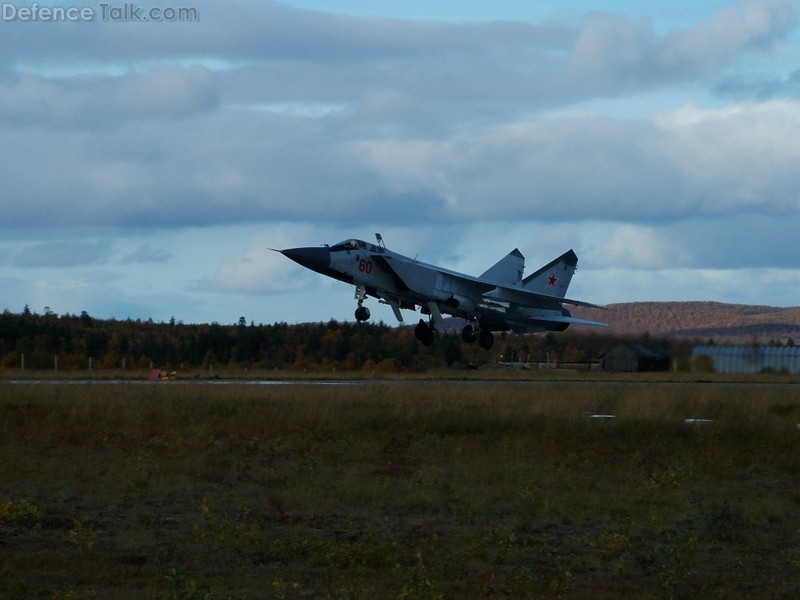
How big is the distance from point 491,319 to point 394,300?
144 inches

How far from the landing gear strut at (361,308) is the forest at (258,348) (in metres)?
12.9

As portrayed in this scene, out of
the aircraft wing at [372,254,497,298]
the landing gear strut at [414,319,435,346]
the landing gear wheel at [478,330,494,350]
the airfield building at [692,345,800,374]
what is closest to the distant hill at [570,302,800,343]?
the airfield building at [692,345,800,374]

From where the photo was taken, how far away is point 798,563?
9.95 meters

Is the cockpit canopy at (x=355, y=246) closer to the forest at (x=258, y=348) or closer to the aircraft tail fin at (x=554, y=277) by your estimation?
the aircraft tail fin at (x=554, y=277)

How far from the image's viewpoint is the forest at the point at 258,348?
5173 centimetres

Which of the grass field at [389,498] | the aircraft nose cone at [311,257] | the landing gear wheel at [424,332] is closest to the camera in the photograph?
the grass field at [389,498]

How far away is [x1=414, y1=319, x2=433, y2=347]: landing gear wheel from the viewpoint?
3143 cm

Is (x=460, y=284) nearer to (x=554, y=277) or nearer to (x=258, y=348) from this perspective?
(x=554, y=277)

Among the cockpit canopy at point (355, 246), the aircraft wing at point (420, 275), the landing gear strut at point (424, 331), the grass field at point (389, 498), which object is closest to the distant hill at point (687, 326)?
the aircraft wing at point (420, 275)

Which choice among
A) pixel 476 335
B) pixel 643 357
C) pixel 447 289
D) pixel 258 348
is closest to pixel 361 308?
pixel 447 289

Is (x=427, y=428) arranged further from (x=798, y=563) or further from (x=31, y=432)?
(x=798, y=563)

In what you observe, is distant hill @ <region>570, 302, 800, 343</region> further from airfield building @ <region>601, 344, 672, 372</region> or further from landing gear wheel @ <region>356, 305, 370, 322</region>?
landing gear wheel @ <region>356, 305, 370, 322</region>

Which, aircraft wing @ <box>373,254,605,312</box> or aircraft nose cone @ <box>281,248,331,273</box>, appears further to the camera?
aircraft wing @ <box>373,254,605,312</box>

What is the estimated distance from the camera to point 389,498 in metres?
12.8
